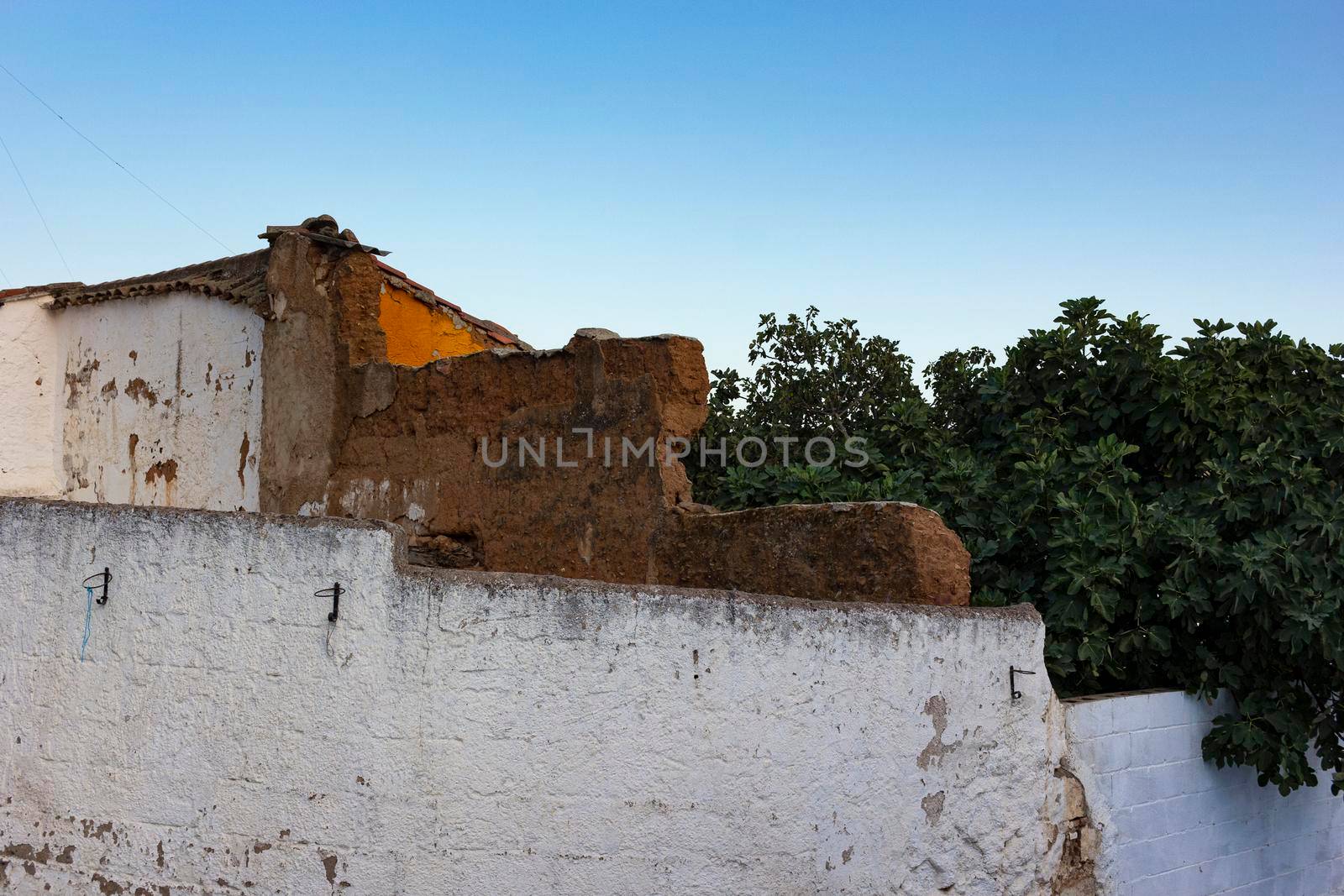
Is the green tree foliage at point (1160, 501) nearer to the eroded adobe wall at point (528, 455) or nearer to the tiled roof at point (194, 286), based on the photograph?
the eroded adobe wall at point (528, 455)

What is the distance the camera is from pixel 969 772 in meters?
5.64

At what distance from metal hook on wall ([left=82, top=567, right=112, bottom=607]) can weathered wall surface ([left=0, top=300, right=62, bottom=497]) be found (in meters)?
5.12

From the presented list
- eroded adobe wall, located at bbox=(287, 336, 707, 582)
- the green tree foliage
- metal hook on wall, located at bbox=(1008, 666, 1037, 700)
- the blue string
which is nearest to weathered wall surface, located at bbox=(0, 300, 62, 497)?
eroded adobe wall, located at bbox=(287, 336, 707, 582)

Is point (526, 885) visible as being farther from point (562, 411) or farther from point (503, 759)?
point (562, 411)

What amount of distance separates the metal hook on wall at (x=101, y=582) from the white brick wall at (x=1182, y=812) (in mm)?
4807

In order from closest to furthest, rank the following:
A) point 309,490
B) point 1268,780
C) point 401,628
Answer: point 401,628
point 1268,780
point 309,490

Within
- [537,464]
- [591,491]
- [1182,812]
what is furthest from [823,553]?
[1182,812]

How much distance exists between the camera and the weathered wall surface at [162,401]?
29.1ft

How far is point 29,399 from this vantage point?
9.84 m

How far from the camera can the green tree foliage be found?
22.6ft

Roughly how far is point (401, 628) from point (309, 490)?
358cm

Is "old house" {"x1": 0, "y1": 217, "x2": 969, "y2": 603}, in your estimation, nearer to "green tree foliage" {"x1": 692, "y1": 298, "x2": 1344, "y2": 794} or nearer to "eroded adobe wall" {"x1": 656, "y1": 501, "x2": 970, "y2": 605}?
"eroded adobe wall" {"x1": 656, "y1": 501, "x2": 970, "y2": 605}

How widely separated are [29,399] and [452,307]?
12.1 feet

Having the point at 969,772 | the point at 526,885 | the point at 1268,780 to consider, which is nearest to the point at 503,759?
the point at 526,885
